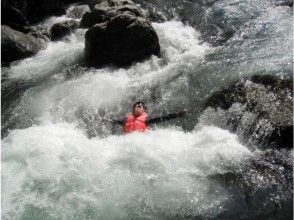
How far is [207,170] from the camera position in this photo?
8.54m

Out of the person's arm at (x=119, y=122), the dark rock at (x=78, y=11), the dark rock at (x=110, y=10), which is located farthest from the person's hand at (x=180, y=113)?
the dark rock at (x=78, y=11)

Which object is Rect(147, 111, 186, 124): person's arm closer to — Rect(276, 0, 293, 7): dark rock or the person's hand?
the person's hand

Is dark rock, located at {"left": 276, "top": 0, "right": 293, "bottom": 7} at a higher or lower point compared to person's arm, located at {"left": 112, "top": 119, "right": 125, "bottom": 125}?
higher

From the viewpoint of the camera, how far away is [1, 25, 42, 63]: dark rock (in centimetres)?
1411

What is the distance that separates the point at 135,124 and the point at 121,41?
3.76m

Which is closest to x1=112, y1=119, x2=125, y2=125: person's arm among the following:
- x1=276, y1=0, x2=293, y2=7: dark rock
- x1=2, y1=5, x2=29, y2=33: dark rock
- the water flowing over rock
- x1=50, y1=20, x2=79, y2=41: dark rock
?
the water flowing over rock

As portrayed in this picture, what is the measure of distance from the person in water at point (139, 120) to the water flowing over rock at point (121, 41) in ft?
9.31

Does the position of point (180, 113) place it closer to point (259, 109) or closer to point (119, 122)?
point (119, 122)

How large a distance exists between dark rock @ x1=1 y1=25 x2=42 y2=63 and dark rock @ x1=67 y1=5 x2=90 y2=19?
2.79 meters

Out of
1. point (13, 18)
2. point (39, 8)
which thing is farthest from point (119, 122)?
point (39, 8)

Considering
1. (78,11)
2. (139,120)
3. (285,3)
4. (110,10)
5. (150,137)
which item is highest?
(110,10)

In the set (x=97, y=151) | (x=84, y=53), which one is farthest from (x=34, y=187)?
(x=84, y=53)

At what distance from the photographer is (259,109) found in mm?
9578

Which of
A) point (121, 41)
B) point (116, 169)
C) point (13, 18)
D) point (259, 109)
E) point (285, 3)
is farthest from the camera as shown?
point (13, 18)
